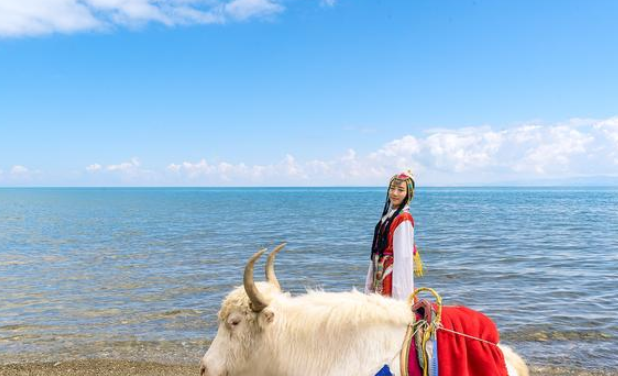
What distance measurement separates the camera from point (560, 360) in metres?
7.34

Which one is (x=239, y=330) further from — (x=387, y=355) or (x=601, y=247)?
(x=601, y=247)

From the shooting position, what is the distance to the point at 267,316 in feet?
9.86

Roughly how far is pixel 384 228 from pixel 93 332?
23.9 ft

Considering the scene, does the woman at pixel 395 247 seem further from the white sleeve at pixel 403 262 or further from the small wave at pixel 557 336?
the small wave at pixel 557 336

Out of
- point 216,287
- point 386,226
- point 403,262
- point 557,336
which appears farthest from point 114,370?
point 557,336

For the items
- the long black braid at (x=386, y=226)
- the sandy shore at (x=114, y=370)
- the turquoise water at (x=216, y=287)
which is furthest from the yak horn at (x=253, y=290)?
the turquoise water at (x=216, y=287)

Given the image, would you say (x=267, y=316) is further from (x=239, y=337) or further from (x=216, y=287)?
(x=216, y=287)

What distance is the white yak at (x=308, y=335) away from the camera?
280cm

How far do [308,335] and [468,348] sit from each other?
0.96 metres

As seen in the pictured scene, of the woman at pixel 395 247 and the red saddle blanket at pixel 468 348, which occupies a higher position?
the woman at pixel 395 247

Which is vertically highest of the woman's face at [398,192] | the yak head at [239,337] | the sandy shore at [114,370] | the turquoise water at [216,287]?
the woman's face at [398,192]

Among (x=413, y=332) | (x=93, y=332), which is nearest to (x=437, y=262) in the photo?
(x=93, y=332)

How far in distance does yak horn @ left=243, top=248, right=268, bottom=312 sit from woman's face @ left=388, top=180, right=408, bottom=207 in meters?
1.78

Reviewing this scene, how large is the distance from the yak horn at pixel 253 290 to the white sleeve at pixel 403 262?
1.42 meters
